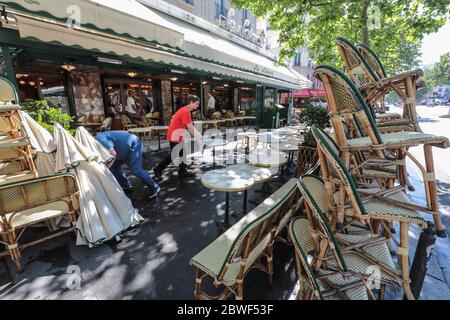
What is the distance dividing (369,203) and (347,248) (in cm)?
43

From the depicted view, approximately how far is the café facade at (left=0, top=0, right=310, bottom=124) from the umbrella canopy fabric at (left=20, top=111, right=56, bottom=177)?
1737mm

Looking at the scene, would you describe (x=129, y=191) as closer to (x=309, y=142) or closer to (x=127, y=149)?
(x=127, y=149)

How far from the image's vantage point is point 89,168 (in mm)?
2980

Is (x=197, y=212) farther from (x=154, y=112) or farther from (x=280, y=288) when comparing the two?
(x=154, y=112)

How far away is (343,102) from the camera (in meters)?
1.63

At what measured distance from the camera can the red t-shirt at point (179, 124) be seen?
16.2ft

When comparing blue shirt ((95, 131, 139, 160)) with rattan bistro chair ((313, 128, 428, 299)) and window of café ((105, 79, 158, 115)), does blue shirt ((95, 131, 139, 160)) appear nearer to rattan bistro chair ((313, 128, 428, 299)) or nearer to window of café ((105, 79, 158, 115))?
rattan bistro chair ((313, 128, 428, 299))

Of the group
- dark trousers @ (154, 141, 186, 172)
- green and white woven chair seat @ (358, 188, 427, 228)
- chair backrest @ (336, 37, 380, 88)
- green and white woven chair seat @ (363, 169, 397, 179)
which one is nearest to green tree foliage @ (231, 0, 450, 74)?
chair backrest @ (336, 37, 380, 88)

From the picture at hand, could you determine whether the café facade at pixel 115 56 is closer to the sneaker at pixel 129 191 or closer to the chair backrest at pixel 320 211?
the sneaker at pixel 129 191

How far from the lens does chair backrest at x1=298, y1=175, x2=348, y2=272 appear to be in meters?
1.44

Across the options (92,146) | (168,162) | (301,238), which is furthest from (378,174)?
(168,162)
